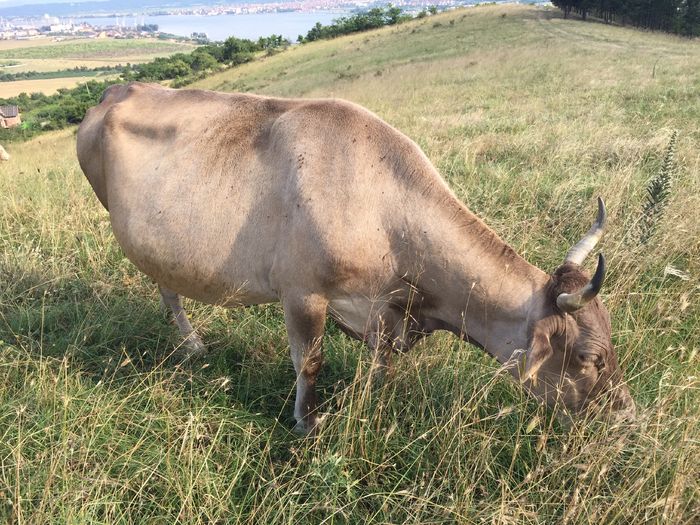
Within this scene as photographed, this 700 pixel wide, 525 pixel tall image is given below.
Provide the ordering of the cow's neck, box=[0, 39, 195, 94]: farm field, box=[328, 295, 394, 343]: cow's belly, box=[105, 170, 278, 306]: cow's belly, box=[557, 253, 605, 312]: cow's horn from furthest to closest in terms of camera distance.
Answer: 1. box=[0, 39, 195, 94]: farm field
2. box=[105, 170, 278, 306]: cow's belly
3. box=[328, 295, 394, 343]: cow's belly
4. the cow's neck
5. box=[557, 253, 605, 312]: cow's horn

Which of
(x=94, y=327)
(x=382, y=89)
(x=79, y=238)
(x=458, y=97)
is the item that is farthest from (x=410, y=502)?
(x=382, y=89)

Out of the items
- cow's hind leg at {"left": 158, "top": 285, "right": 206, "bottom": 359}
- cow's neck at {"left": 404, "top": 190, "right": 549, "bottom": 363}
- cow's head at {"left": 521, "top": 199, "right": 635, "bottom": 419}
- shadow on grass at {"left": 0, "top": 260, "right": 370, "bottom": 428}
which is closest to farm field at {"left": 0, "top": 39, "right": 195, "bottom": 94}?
shadow on grass at {"left": 0, "top": 260, "right": 370, "bottom": 428}

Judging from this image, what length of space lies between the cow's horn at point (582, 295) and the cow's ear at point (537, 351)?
6.6 inches

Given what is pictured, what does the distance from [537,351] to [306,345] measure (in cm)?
151

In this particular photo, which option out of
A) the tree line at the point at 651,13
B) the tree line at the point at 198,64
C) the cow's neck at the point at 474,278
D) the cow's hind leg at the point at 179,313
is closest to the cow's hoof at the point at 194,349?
the cow's hind leg at the point at 179,313

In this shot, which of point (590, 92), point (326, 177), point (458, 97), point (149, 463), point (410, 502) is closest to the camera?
point (410, 502)

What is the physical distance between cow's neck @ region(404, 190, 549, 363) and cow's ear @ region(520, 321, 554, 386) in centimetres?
10

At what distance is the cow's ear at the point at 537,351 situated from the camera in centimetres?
299

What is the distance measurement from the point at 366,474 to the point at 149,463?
126 centimetres

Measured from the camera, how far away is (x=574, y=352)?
3.06m

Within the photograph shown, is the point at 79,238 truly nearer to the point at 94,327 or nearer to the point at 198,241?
the point at 94,327

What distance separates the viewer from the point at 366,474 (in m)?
2.98

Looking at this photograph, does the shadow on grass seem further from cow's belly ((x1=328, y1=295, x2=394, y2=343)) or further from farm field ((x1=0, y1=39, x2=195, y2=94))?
farm field ((x1=0, y1=39, x2=195, y2=94))

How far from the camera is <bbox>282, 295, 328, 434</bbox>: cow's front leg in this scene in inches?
141
